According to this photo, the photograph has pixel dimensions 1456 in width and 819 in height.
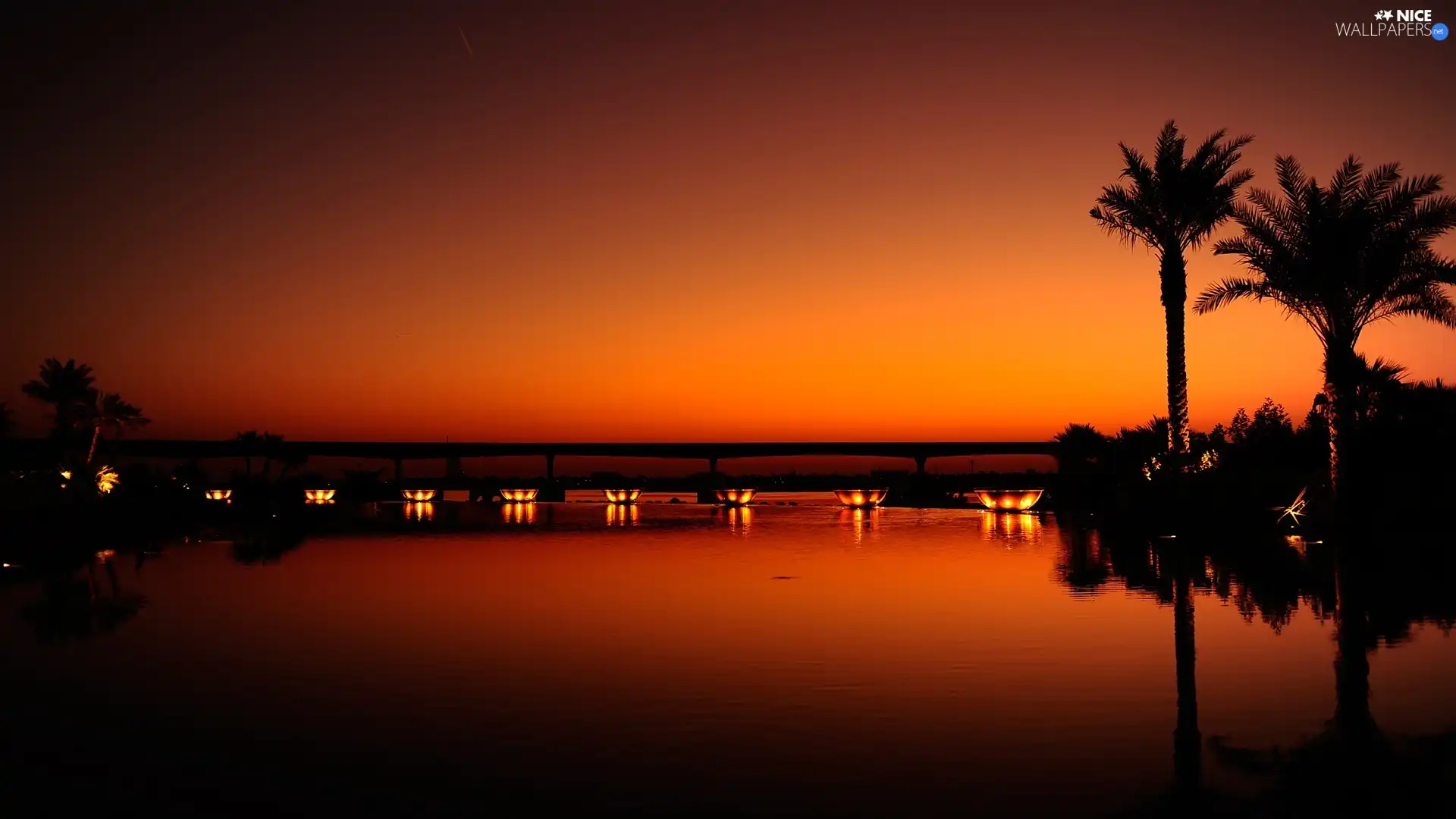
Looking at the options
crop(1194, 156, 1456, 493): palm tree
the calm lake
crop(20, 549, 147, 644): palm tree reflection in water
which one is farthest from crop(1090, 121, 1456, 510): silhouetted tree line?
crop(20, 549, 147, 644): palm tree reflection in water

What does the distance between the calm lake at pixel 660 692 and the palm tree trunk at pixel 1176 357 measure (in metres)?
16.2

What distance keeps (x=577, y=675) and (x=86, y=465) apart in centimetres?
4403

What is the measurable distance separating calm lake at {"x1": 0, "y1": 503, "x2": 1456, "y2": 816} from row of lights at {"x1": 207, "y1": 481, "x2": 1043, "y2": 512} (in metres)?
27.1

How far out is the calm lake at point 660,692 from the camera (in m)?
6.99

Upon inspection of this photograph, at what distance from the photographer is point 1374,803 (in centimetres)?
649

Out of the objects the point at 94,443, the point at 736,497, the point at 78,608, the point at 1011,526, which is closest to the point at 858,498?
the point at 736,497

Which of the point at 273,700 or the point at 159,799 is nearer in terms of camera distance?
the point at 159,799

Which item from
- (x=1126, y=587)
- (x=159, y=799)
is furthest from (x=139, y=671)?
(x=1126, y=587)

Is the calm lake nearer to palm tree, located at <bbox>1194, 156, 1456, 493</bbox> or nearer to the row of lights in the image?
palm tree, located at <bbox>1194, 156, 1456, 493</bbox>

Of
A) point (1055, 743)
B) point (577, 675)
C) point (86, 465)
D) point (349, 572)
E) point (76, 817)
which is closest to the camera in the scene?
point (76, 817)

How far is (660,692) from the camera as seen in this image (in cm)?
986

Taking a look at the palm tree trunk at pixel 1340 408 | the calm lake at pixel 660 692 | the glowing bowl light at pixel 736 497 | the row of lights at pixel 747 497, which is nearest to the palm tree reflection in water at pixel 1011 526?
the row of lights at pixel 747 497

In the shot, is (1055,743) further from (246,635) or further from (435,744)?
(246,635)

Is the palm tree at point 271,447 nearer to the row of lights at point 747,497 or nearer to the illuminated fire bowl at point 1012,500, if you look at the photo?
the row of lights at point 747,497
